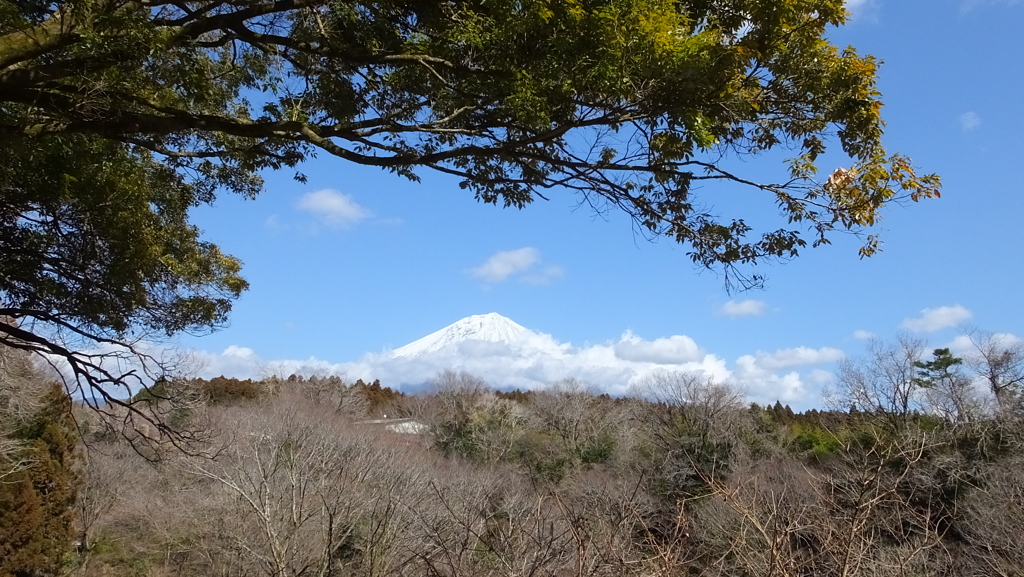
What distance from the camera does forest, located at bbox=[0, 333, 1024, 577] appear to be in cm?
672

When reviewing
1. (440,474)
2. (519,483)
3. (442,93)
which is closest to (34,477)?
(440,474)

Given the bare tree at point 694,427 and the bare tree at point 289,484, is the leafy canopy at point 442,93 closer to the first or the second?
the bare tree at point 289,484

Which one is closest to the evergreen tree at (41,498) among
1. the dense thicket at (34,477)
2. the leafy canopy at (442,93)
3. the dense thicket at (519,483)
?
the dense thicket at (34,477)

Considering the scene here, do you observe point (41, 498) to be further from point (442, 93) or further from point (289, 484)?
point (442, 93)

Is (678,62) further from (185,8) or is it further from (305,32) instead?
(185,8)

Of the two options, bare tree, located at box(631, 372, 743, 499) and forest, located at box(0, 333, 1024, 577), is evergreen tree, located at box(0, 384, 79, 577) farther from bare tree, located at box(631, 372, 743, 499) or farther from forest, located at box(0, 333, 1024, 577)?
bare tree, located at box(631, 372, 743, 499)

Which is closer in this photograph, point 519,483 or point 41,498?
point 41,498

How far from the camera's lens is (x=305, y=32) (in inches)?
153

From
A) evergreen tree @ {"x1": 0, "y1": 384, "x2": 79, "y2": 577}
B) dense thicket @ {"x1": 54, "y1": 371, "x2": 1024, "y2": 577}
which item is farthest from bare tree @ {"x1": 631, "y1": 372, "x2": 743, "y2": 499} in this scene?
evergreen tree @ {"x1": 0, "y1": 384, "x2": 79, "y2": 577}

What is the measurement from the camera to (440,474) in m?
23.7

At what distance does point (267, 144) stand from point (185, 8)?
3.20ft

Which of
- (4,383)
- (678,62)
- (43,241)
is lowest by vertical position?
(4,383)

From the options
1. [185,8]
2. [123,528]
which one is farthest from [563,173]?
[123,528]

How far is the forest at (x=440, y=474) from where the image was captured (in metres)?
6.72
